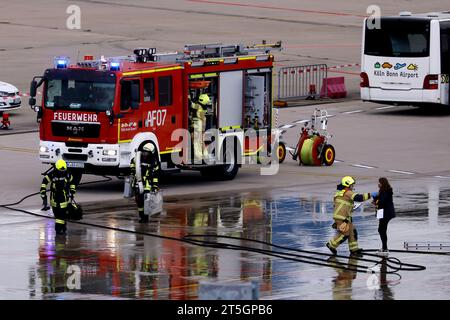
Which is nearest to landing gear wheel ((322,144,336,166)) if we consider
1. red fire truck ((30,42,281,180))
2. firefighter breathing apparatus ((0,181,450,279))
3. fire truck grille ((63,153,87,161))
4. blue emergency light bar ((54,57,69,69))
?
red fire truck ((30,42,281,180))

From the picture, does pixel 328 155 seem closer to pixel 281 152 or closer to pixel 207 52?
pixel 281 152

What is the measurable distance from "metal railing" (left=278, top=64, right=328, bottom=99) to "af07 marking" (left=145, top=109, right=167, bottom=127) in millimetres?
17439

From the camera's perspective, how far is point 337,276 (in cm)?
2428

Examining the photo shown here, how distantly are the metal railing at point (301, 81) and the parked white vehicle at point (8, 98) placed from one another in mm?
9923

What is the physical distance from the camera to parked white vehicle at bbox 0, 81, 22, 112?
45000 millimetres

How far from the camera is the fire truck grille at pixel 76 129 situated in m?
33.0

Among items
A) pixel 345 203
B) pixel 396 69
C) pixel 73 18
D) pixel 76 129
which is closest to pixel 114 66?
pixel 76 129

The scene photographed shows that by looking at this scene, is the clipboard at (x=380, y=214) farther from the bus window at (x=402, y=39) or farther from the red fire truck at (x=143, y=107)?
the bus window at (x=402, y=39)

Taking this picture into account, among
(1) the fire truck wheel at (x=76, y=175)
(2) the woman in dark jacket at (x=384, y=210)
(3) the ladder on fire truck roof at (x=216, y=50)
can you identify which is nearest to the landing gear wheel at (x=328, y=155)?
(3) the ladder on fire truck roof at (x=216, y=50)

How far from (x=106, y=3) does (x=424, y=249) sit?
48.5 m

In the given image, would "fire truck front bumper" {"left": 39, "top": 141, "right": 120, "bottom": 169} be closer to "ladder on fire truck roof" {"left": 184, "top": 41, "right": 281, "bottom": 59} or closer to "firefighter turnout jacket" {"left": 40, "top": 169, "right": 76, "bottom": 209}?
"ladder on fire truck roof" {"left": 184, "top": 41, "right": 281, "bottom": 59}

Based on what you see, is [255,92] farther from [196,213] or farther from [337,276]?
[337,276]

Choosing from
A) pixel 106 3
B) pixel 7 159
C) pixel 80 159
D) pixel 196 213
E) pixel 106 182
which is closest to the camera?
pixel 196 213

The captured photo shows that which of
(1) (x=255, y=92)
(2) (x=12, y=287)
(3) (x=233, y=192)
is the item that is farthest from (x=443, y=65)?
(2) (x=12, y=287)
